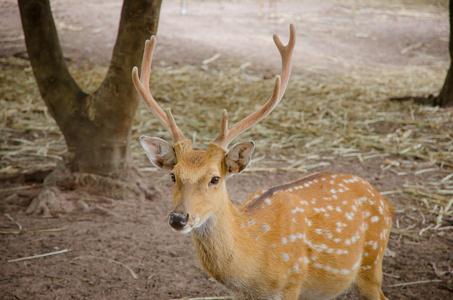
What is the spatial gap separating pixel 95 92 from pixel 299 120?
313 centimetres

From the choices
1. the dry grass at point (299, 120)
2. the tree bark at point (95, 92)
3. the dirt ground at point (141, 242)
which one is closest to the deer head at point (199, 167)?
the dirt ground at point (141, 242)

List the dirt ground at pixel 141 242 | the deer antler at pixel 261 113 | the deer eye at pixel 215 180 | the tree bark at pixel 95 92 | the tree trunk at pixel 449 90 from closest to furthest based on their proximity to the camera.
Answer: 1. the deer eye at pixel 215 180
2. the deer antler at pixel 261 113
3. the dirt ground at pixel 141 242
4. the tree bark at pixel 95 92
5. the tree trunk at pixel 449 90

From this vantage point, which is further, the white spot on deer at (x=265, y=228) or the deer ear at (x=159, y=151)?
the white spot on deer at (x=265, y=228)

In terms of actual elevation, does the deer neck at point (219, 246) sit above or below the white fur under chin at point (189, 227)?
below

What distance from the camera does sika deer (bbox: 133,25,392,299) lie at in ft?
8.28

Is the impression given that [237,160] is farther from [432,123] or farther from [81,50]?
[81,50]

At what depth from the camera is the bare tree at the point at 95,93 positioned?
431 centimetres

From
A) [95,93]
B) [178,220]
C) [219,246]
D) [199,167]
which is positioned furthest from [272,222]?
[95,93]

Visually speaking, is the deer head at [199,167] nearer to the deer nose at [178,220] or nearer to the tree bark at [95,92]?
the deer nose at [178,220]

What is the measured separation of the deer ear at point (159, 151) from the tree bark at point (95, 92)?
185 cm

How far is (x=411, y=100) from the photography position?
746 cm

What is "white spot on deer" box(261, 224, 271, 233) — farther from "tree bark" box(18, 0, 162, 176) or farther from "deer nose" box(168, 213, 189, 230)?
"tree bark" box(18, 0, 162, 176)

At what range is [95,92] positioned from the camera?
4598mm

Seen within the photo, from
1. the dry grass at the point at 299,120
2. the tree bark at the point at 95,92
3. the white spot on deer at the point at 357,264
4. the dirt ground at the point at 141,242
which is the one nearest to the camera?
the white spot on deer at the point at 357,264
